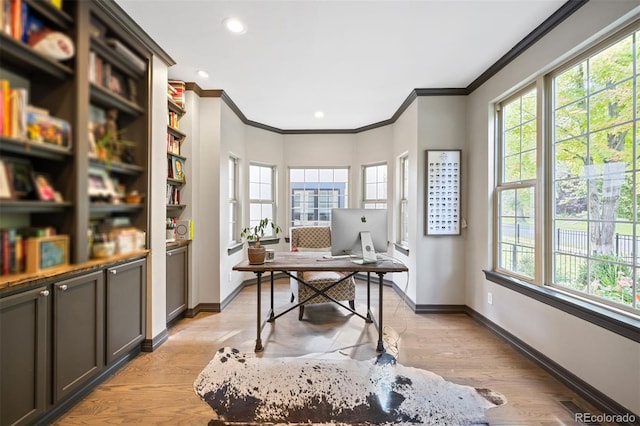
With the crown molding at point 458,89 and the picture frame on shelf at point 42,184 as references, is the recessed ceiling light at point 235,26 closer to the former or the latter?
the crown molding at point 458,89

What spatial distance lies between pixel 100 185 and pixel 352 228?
7.65ft

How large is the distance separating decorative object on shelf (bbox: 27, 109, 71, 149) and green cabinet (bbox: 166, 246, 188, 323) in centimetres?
282

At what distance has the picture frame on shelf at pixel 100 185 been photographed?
0.34m

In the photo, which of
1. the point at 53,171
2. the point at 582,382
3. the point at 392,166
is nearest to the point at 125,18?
the point at 53,171

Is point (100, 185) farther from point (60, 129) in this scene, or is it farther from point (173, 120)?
point (173, 120)

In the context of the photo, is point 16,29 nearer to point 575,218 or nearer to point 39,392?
point 39,392

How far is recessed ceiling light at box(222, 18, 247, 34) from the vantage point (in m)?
2.10

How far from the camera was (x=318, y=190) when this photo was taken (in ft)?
16.6

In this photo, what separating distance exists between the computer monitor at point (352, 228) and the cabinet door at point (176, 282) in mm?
1665

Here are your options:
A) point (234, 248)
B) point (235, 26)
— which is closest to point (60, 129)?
point (235, 26)

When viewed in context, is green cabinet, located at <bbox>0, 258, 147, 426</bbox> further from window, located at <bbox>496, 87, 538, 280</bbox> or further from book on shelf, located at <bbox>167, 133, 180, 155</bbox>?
window, located at <bbox>496, 87, 538, 280</bbox>

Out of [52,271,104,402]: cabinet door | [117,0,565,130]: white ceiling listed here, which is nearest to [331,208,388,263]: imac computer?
[117,0,565,130]: white ceiling

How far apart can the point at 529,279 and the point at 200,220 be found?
3.35 metres

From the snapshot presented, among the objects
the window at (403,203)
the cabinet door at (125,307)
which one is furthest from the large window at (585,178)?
the cabinet door at (125,307)
